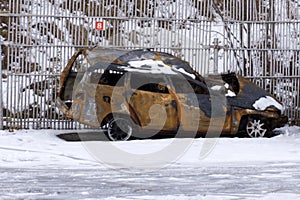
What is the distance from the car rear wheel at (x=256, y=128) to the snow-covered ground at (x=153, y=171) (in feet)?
1.36

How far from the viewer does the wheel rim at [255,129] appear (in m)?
15.0

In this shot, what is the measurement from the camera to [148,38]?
16391mm

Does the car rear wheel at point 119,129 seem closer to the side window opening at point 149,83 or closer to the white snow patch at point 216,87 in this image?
the side window opening at point 149,83

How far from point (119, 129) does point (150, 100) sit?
0.90m

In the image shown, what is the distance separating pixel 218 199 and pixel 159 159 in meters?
3.55

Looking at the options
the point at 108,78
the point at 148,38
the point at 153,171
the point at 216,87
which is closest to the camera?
the point at 153,171

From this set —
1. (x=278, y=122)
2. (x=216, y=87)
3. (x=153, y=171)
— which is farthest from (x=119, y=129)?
(x=153, y=171)

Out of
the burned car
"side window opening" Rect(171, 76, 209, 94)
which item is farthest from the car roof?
"side window opening" Rect(171, 76, 209, 94)

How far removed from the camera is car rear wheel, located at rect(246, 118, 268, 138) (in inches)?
590

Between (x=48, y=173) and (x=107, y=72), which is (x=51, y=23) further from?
(x=48, y=173)

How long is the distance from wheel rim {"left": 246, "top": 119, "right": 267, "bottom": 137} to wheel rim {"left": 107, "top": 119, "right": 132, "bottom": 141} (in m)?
2.52

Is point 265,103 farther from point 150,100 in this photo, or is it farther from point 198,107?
point 150,100

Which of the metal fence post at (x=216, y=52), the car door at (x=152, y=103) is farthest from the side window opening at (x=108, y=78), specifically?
the metal fence post at (x=216, y=52)

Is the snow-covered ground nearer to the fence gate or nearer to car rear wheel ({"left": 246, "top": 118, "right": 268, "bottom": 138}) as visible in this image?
car rear wheel ({"left": 246, "top": 118, "right": 268, "bottom": 138})
